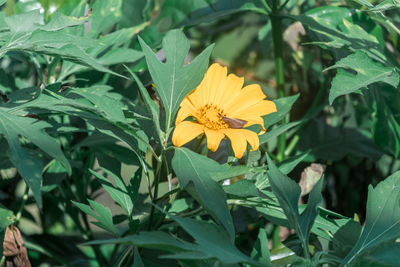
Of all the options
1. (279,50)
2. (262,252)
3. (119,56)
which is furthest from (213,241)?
(279,50)

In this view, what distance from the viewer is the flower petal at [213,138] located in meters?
0.60

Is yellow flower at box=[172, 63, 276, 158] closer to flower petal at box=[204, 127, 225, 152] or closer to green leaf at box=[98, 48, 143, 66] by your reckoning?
flower petal at box=[204, 127, 225, 152]

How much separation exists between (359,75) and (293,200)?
21 centimetres

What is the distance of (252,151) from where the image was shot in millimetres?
674

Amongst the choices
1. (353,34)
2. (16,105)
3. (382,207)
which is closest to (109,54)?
(16,105)

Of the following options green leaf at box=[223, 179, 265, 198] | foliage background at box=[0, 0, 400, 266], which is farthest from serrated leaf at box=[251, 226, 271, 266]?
green leaf at box=[223, 179, 265, 198]

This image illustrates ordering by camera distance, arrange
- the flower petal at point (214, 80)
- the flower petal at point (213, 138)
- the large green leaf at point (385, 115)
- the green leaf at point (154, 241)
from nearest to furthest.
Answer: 1. the green leaf at point (154, 241)
2. the flower petal at point (213, 138)
3. the flower petal at point (214, 80)
4. the large green leaf at point (385, 115)

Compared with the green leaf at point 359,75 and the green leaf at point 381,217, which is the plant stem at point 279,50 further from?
the green leaf at point 381,217

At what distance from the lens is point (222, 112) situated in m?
0.68

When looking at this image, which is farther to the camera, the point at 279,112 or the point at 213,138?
the point at 279,112

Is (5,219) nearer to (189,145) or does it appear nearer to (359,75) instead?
(189,145)

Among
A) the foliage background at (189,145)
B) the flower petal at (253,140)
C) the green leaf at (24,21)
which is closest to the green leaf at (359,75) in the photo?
the foliage background at (189,145)

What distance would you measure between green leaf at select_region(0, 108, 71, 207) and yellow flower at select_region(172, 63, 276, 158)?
0.44 feet

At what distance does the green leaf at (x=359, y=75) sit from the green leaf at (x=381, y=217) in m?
0.12
